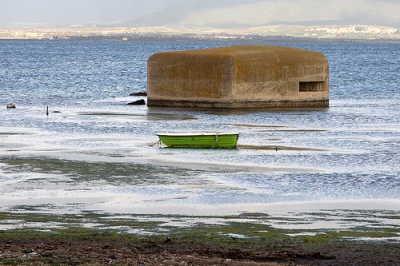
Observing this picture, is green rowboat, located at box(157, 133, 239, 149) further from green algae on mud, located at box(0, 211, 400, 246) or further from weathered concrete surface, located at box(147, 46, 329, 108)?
weathered concrete surface, located at box(147, 46, 329, 108)

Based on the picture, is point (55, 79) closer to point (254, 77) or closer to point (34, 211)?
point (254, 77)

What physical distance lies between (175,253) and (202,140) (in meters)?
16.0

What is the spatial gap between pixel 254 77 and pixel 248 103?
129cm

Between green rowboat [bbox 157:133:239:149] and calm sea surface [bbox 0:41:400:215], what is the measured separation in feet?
1.44

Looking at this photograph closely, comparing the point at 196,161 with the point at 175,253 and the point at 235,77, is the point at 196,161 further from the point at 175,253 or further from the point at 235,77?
the point at 235,77

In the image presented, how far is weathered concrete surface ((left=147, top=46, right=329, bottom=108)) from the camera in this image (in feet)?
144

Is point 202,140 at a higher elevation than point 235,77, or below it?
below

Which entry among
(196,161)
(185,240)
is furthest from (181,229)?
(196,161)

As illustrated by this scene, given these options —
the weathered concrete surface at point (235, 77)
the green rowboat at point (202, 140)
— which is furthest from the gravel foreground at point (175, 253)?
the weathered concrete surface at point (235, 77)

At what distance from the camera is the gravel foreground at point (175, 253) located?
42.9 ft

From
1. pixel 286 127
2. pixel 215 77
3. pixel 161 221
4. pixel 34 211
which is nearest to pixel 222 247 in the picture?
pixel 161 221

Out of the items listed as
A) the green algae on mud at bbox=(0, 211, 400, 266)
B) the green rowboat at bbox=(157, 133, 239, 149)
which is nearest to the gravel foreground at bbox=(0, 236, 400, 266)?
the green algae on mud at bbox=(0, 211, 400, 266)

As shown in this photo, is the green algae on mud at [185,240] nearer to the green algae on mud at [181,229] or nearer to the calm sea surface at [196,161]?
the green algae on mud at [181,229]

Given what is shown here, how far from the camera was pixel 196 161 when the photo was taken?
27031 millimetres
